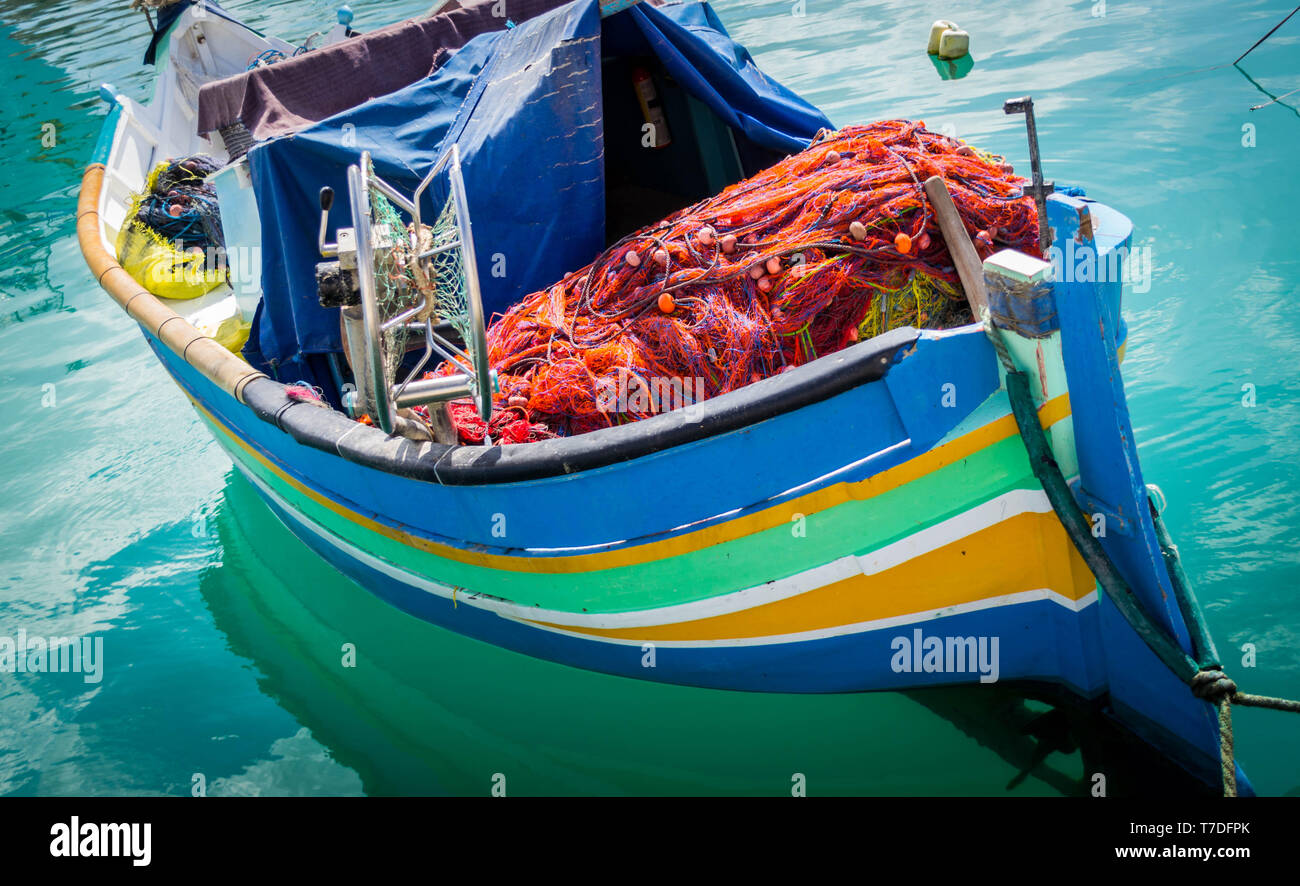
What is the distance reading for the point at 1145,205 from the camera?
576 centimetres

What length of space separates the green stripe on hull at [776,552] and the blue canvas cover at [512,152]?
1390 millimetres

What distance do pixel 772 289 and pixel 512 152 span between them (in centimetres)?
134

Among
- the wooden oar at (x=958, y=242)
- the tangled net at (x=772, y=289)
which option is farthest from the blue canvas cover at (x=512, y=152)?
the wooden oar at (x=958, y=242)

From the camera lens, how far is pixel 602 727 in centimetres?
353

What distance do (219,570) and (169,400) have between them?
2.02m

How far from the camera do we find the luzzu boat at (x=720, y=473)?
241 cm

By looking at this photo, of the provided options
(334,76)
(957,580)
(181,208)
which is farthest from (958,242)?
(181,208)

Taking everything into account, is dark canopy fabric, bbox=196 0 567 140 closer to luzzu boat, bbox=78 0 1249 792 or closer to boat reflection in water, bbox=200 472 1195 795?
luzzu boat, bbox=78 0 1249 792

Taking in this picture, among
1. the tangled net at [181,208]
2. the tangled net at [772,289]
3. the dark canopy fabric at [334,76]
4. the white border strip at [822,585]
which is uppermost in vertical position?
the dark canopy fabric at [334,76]

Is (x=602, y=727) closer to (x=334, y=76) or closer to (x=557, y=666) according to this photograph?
(x=557, y=666)

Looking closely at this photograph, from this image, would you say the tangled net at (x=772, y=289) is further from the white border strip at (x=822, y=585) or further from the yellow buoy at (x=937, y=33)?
the yellow buoy at (x=937, y=33)

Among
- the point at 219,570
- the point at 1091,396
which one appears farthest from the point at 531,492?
the point at 219,570

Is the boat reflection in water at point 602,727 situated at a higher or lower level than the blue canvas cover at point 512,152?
lower

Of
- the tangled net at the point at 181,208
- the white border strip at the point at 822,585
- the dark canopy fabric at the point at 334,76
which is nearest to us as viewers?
the white border strip at the point at 822,585
